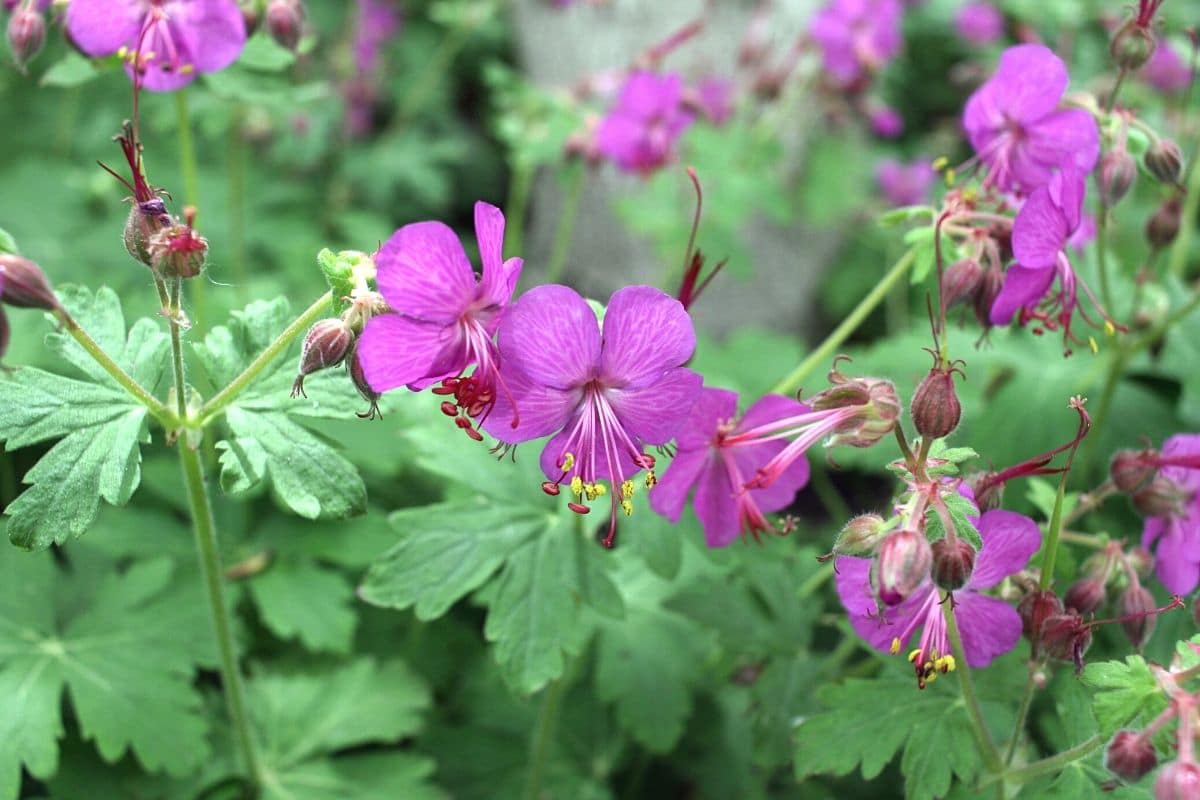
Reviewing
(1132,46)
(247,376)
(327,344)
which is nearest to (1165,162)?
(1132,46)

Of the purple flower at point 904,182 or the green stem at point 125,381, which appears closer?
the green stem at point 125,381

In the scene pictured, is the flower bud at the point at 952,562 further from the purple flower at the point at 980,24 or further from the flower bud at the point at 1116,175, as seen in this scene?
the purple flower at the point at 980,24

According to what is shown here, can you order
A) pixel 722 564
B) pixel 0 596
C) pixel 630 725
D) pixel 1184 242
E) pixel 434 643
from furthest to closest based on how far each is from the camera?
pixel 1184 242
pixel 434 643
pixel 630 725
pixel 0 596
pixel 722 564

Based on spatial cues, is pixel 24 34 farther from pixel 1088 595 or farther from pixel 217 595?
pixel 1088 595

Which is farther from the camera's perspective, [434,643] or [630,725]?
[434,643]

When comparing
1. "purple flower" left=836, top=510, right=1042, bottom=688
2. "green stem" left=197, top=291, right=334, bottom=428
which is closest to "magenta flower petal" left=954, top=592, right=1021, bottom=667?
"purple flower" left=836, top=510, right=1042, bottom=688

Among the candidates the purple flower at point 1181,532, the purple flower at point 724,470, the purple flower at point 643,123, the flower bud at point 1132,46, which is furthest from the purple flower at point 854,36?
the purple flower at point 724,470

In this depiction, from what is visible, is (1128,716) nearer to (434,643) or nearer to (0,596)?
(434,643)

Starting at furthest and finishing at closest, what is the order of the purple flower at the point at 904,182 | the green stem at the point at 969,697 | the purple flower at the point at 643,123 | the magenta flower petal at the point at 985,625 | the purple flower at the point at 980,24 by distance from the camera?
1. the purple flower at the point at 980,24
2. the purple flower at the point at 904,182
3. the purple flower at the point at 643,123
4. the magenta flower petal at the point at 985,625
5. the green stem at the point at 969,697

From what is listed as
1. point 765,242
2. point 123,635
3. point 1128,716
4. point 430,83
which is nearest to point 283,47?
point 123,635
